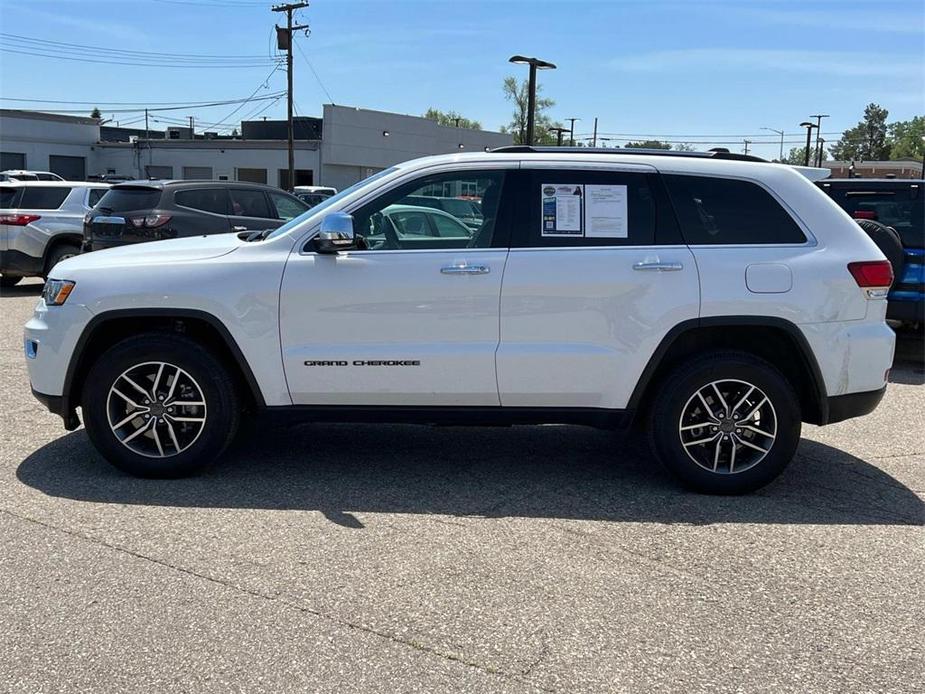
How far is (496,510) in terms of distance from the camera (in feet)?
15.5

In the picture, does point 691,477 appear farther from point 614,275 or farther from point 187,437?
point 187,437

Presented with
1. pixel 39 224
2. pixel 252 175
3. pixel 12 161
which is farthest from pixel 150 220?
pixel 12 161

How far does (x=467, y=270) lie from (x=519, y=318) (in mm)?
398

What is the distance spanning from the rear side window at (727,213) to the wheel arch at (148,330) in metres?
2.68

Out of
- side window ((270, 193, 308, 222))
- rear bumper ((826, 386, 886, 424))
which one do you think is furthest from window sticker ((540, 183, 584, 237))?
side window ((270, 193, 308, 222))

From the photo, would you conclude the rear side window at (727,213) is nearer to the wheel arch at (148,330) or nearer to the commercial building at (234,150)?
the wheel arch at (148,330)

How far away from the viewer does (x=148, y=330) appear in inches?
201

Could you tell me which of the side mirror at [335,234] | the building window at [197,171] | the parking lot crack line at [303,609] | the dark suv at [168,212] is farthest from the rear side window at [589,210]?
the building window at [197,171]

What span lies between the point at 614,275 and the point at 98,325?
2977 millimetres

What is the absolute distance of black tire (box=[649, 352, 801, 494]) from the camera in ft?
16.0

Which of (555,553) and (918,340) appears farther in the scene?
(918,340)

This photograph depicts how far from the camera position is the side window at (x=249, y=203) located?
12180 millimetres

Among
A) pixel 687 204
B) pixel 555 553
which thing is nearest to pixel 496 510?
pixel 555 553

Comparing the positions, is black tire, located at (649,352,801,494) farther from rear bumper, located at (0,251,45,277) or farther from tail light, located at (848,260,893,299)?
rear bumper, located at (0,251,45,277)
